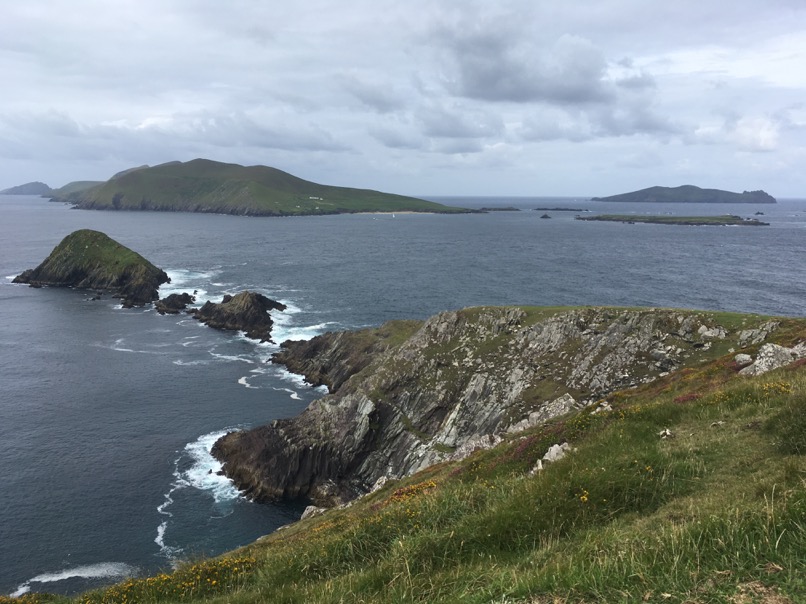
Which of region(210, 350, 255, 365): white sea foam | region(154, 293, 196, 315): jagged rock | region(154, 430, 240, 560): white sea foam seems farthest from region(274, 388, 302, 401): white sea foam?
region(154, 293, 196, 315): jagged rock

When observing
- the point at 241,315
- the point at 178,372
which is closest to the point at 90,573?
the point at 178,372

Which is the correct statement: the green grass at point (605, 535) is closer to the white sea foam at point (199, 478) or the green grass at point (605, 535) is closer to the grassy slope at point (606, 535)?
the grassy slope at point (606, 535)

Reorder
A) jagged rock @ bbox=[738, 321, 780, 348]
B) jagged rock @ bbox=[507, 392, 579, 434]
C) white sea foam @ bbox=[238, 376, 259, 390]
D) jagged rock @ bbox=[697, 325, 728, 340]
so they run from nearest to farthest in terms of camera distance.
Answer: jagged rock @ bbox=[507, 392, 579, 434], jagged rock @ bbox=[738, 321, 780, 348], jagged rock @ bbox=[697, 325, 728, 340], white sea foam @ bbox=[238, 376, 259, 390]

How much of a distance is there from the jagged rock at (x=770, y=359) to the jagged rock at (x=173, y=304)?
114 m

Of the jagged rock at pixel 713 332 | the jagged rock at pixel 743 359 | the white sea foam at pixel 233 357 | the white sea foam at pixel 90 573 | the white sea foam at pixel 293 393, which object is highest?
the jagged rock at pixel 743 359

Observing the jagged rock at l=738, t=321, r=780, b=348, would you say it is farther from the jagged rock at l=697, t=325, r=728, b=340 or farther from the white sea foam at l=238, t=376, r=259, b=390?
the white sea foam at l=238, t=376, r=259, b=390

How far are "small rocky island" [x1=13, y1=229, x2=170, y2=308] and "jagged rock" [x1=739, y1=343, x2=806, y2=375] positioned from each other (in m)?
135

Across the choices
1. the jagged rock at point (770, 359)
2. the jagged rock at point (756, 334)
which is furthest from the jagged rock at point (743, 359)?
the jagged rock at point (756, 334)

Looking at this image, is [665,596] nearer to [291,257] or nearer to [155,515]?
[155,515]

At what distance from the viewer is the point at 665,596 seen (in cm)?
763

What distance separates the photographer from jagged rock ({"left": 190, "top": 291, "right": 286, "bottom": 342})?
339 feet

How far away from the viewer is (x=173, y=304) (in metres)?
117

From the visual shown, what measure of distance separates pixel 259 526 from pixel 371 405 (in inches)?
679

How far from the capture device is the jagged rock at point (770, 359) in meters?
28.9
